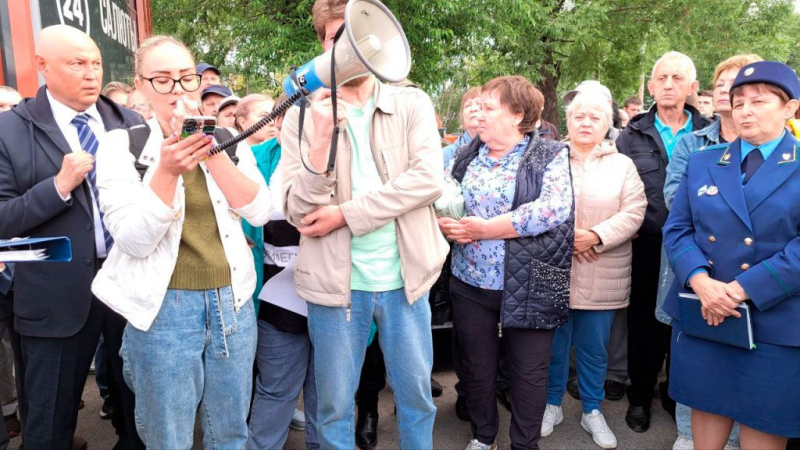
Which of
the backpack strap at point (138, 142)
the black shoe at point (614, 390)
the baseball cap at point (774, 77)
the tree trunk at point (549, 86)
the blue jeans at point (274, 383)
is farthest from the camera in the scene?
the tree trunk at point (549, 86)

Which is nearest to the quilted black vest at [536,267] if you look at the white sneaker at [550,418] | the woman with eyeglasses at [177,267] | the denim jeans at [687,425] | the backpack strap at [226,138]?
the white sneaker at [550,418]

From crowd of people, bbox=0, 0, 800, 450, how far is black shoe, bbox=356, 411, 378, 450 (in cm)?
3

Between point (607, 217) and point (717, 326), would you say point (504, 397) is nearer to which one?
point (607, 217)

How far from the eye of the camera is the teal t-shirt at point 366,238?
2.40m

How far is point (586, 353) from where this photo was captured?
3.58 m

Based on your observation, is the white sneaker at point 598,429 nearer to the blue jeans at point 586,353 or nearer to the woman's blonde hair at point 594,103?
the blue jeans at point 586,353

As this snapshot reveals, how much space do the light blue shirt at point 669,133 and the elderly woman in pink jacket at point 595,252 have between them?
40 cm

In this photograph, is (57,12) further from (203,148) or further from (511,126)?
(511,126)

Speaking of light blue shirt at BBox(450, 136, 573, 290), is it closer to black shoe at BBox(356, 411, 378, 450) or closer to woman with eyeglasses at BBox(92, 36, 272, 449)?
black shoe at BBox(356, 411, 378, 450)

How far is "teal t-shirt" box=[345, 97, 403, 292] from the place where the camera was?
240 cm

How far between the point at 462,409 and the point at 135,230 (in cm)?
249

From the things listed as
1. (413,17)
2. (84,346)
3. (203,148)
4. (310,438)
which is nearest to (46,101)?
(84,346)

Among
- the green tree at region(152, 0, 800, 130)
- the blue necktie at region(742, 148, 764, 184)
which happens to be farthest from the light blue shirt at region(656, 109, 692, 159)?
the green tree at region(152, 0, 800, 130)

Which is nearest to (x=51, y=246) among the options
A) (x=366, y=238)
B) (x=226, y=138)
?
(x=226, y=138)
